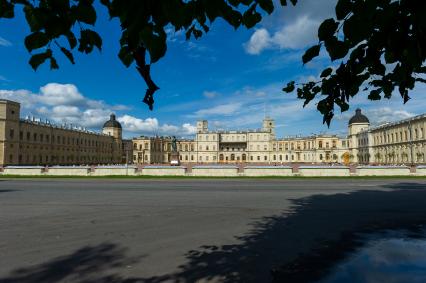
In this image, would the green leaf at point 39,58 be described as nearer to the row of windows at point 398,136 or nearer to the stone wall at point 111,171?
the stone wall at point 111,171

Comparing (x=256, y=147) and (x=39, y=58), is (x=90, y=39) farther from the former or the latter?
(x=256, y=147)

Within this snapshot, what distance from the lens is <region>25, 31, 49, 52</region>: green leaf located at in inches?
80.7

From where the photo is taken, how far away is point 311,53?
282 centimetres

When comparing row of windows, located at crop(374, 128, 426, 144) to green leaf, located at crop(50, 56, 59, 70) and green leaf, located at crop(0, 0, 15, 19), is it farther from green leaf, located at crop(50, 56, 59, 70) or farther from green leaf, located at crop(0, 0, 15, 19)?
green leaf, located at crop(0, 0, 15, 19)

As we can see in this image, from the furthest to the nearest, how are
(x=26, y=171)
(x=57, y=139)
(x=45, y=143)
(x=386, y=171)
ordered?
(x=57, y=139) → (x=45, y=143) → (x=26, y=171) → (x=386, y=171)

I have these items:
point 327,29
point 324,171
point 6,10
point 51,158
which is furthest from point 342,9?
point 51,158

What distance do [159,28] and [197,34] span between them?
1.66m

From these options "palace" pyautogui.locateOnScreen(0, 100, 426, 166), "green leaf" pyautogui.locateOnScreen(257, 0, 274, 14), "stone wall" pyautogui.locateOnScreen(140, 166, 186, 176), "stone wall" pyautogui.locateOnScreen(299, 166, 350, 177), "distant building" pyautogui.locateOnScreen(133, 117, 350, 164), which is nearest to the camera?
"green leaf" pyautogui.locateOnScreen(257, 0, 274, 14)

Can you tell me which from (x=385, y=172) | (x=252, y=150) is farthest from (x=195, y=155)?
(x=385, y=172)

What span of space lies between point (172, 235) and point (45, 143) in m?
83.0

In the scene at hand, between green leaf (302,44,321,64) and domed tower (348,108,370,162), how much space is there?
378 feet

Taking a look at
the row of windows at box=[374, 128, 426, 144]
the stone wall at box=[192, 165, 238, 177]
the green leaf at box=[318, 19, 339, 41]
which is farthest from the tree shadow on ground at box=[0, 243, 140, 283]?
the row of windows at box=[374, 128, 426, 144]

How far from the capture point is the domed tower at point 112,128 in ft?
394

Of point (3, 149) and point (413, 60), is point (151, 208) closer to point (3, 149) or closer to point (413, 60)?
point (413, 60)
